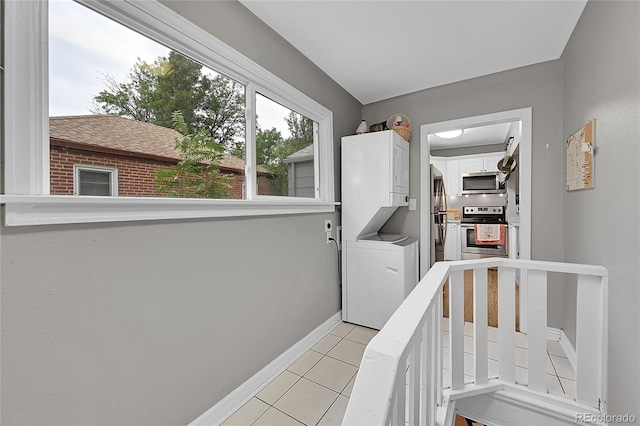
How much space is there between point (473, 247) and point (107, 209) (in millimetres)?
5316

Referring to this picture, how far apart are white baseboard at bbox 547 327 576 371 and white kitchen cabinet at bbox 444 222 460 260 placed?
2.92 metres

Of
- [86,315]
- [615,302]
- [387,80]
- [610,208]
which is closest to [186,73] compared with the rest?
[86,315]

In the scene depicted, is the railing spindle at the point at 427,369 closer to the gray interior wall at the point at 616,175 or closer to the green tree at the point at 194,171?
the gray interior wall at the point at 616,175

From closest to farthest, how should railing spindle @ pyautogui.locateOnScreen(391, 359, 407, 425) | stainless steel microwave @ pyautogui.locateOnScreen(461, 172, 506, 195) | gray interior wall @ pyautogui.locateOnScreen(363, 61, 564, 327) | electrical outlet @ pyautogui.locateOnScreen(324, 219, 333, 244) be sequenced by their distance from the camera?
railing spindle @ pyautogui.locateOnScreen(391, 359, 407, 425) < gray interior wall @ pyautogui.locateOnScreen(363, 61, 564, 327) < electrical outlet @ pyautogui.locateOnScreen(324, 219, 333, 244) < stainless steel microwave @ pyautogui.locateOnScreen(461, 172, 506, 195)

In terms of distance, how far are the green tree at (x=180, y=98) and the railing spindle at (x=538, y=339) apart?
2.00 meters

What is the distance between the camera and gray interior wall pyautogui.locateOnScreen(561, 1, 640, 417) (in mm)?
1098

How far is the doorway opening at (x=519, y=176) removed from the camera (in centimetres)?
228

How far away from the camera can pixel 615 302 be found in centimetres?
124

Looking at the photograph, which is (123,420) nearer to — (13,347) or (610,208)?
(13,347)

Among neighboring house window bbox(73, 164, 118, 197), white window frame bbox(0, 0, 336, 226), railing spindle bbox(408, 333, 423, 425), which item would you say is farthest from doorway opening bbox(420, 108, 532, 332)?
neighboring house window bbox(73, 164, 118, 197)

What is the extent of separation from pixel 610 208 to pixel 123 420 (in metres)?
2.45

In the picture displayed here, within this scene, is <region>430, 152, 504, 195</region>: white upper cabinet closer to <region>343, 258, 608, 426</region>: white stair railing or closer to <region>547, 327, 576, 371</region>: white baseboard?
<region>547, 327, 576, 371</region>: white baseboard

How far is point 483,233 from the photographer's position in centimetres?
464

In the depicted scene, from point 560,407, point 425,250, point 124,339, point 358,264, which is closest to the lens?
point 124,339
